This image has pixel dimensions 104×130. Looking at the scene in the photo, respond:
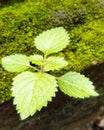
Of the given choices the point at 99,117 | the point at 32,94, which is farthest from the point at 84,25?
the point at 99,117

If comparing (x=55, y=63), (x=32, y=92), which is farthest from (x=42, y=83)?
(x=55, y=63)

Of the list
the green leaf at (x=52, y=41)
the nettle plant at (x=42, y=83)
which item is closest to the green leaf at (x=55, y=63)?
the nettle plant at (x=42, y=83)

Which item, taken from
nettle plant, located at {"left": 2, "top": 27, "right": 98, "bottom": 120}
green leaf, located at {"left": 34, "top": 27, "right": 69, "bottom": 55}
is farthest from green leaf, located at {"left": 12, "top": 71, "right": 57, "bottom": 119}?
green leaf, located at {"left": 34, "top": 27, "right": 69, "bottom": 55}

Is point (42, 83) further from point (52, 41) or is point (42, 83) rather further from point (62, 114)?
point (52, 41)

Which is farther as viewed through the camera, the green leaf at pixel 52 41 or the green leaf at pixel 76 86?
the green leaf at pixel 52 41

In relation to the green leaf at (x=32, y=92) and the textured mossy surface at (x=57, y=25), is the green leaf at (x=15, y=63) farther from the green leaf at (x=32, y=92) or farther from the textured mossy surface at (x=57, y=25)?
the textured mossy surface at (x=57, y=25)

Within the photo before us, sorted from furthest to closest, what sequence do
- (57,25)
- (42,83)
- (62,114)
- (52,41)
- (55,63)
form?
(57,25) → (52,41) → (55,63) → (42,83) → (62,114)

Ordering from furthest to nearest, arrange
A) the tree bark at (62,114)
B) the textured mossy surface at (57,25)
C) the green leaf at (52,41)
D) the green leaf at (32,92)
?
the textured mossy surface at (57,25) → the green leaf at (52,41) → the green leaf at (32,92) → the tree bark at (62,114)
